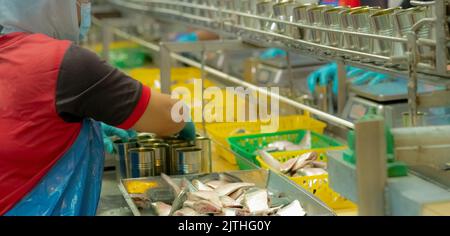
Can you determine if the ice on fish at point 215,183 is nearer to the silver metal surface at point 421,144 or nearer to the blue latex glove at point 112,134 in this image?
the blue latex glove at point 112,134

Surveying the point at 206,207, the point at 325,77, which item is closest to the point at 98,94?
the point at 206,207

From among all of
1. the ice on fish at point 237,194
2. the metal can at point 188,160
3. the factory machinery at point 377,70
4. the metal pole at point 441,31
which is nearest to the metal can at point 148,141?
the metal can at point 188,160

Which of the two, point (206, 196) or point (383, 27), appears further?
point (206, 196)

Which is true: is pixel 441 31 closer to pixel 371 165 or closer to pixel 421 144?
pixel 421 144

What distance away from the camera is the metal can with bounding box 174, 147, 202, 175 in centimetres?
254

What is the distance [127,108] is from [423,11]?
0.89m

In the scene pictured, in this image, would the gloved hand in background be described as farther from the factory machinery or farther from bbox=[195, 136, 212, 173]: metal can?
bbox=[195, 136, 212, 173]: metal can

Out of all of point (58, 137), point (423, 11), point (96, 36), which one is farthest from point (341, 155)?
point (96, 36)

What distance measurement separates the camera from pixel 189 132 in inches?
104

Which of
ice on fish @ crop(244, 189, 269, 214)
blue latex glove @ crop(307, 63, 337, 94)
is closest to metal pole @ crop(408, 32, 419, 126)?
ice on fish @ crop(244, 189, 269, 214)

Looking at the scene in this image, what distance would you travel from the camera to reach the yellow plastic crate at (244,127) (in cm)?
310

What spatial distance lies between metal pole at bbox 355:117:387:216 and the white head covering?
49.9 inches

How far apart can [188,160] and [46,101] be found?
71 centimetres
